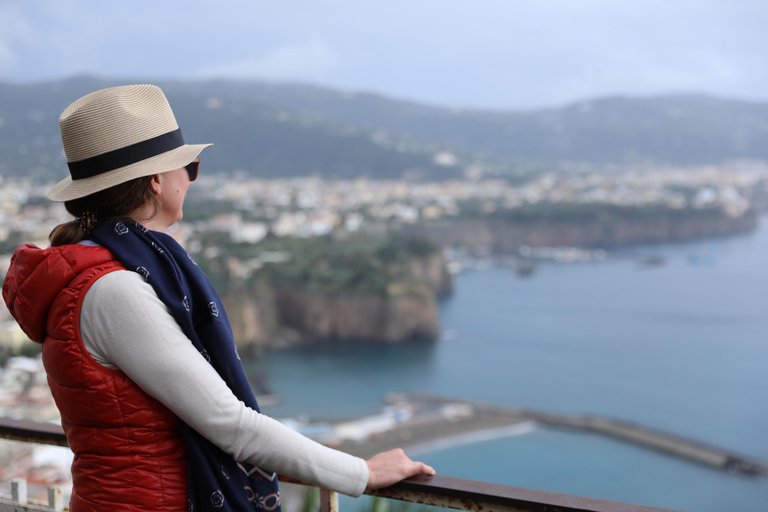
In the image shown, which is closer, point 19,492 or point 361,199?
point 19,492

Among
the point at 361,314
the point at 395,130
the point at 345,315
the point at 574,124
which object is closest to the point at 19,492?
the point at 361,314

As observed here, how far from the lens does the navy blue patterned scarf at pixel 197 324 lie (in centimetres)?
54

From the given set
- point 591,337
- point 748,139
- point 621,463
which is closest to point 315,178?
point 591,337

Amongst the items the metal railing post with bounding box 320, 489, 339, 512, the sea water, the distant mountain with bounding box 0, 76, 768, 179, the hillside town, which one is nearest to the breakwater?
the sea water

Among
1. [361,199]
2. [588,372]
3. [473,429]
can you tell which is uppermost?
[361,199]

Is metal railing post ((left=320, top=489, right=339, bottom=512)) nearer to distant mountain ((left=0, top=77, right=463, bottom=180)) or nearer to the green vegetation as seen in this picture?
the green vegetation

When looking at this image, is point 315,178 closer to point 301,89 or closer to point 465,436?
point 301,89

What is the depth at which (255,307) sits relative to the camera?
22.1 meters

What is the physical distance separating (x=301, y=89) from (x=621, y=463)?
178 feet

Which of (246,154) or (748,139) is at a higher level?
(748,139)

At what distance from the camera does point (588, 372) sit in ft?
76.2

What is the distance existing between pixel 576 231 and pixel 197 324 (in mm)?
41487

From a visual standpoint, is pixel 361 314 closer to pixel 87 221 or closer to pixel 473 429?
pixel 473 429

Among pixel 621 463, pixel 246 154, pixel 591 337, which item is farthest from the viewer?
pixel 246 154
